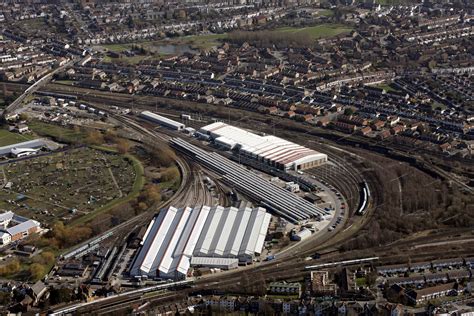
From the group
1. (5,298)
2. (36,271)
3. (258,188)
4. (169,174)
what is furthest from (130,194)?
(5,298)

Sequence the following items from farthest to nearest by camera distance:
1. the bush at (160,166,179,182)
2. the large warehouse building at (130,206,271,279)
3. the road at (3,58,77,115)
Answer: the road at (3,58,77,115) < the bush at (160,166,179,182) < the large warehouse building at (130,206,271,279)

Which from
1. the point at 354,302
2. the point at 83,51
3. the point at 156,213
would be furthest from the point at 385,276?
the point at 83,51

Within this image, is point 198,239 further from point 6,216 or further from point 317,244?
point 6,216

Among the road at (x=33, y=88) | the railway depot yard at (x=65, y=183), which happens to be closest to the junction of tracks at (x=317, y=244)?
the railway depot yard at (x=65, y=183)

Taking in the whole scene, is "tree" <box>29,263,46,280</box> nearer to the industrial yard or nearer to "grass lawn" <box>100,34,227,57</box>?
the industrial yard

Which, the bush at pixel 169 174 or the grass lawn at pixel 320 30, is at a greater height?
the grass lawn at pixel 320 30

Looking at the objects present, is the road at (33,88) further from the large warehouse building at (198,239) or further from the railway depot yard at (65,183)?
the large warehouse building at (198,239)

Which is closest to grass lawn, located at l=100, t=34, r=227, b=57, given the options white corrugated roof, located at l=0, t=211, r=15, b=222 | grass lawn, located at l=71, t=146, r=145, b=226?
grass lawn, located at l=71, t=146, r=145, b=226
